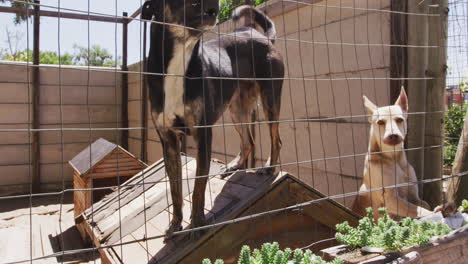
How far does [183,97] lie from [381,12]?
2160 millimetres

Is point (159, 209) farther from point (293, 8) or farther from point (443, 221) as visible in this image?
point (293, 8)

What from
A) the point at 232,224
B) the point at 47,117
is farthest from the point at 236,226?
the point at 47,117

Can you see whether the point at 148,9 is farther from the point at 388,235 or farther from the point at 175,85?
the point at 388,235

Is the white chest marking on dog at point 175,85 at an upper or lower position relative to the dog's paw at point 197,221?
upper

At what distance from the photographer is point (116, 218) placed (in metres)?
3.38

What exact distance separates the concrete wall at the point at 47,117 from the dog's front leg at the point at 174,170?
5.47 m

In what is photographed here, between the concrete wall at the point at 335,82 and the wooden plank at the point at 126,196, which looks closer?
the concrete wall at the point at 335,82

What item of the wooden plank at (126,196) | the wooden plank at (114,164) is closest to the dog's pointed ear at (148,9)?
the wooden plank at (126,196)

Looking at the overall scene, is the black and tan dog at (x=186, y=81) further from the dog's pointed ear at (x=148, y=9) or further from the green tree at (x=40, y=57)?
the green tree at (x=40, y=57)

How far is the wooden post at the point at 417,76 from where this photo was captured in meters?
3.26

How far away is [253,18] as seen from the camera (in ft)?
12.3

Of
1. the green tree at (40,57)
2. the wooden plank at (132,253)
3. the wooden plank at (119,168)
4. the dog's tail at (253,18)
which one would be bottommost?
the wooden plank at (132,253)

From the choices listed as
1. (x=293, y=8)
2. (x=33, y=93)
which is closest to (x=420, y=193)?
(x=293, y=8)

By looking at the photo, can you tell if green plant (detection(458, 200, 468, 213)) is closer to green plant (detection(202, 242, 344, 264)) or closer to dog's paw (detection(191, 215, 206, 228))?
green plant (detection(202, 242, 344, 264))
